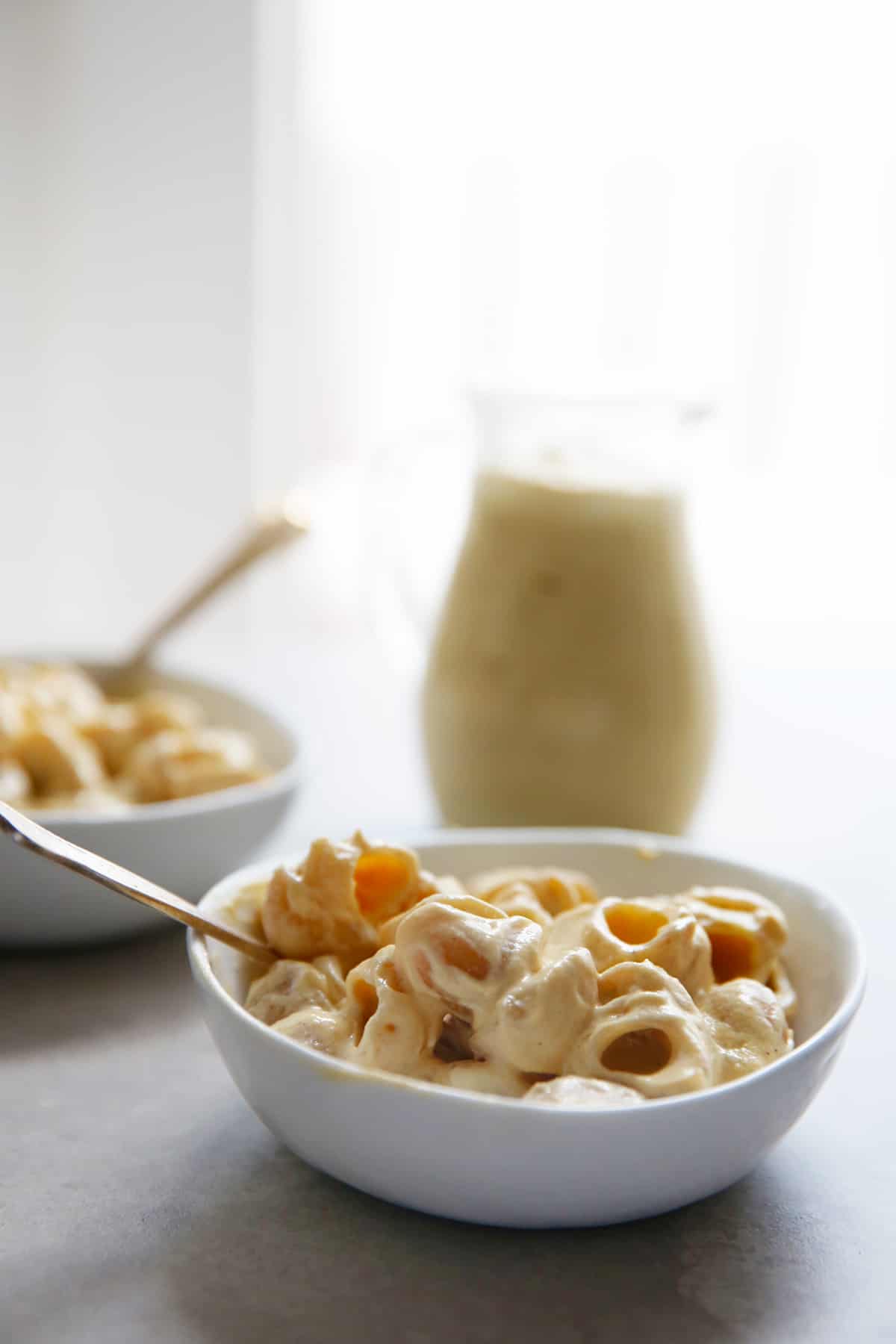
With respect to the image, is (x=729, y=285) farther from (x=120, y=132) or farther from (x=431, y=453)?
(x=431, y=453)

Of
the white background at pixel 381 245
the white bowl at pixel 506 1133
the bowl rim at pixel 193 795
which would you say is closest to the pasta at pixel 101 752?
the bowl rim at pixel 193 795

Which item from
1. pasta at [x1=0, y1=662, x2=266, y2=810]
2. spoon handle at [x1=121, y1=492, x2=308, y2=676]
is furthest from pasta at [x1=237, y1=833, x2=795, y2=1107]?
spoon handle at [x1=121, y1=492, x2=308, y2=676]

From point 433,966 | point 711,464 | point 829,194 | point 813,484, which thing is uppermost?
point 829,194

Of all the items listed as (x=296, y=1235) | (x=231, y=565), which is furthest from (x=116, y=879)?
(x=231, y=565)

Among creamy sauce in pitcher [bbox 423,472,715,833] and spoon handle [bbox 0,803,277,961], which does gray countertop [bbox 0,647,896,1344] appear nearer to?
spoon handle [bbox 0,803,277,961]

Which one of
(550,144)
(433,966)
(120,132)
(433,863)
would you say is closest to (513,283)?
(550,144)

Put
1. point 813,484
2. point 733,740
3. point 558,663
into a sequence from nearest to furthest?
point 558,663 → point 733,740 → point 813,484

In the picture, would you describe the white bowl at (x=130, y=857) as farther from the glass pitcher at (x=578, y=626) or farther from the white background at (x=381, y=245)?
the white background at (x=381, y=245)
